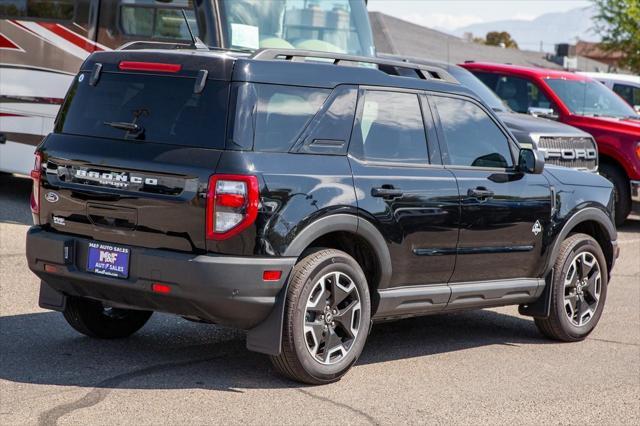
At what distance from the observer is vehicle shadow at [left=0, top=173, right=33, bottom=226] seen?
43.3 feet

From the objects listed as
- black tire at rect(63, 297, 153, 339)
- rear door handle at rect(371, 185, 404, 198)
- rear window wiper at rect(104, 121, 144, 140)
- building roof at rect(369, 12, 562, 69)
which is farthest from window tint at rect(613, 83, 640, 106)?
building roof at rect(369, 12, 562, 69)

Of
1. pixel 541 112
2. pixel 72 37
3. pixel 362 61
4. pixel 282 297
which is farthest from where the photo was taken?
pixel 541 112

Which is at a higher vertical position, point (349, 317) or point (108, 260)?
point (108, 260)

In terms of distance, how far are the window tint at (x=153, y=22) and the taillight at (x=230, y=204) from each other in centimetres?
707

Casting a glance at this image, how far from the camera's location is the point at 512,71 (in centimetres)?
1706

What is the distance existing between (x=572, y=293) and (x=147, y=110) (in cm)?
362

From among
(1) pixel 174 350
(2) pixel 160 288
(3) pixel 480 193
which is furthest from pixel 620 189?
(2) pixel 160 288

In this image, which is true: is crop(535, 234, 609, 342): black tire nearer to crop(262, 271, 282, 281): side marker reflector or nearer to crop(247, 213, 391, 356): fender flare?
crop(247, 213, 391, 356): fender flare

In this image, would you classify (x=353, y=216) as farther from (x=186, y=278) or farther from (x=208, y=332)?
(x=208, y=332)

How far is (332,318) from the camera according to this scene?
6746mm

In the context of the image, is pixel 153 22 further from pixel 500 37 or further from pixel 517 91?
pixel 500 37

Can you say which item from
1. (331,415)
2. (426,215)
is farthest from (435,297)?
(331,415)

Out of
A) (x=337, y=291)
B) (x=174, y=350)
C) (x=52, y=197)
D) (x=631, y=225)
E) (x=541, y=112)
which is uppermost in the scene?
(x=541, y=112)

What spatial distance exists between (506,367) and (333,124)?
2067 mm
